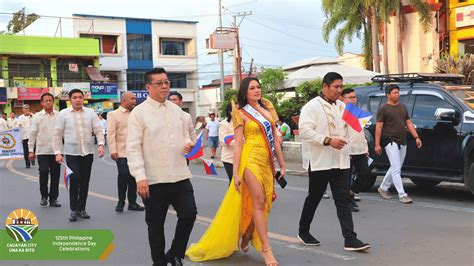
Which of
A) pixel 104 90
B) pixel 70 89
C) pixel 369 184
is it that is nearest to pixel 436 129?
pixel 369 184

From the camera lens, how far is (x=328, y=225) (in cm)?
718


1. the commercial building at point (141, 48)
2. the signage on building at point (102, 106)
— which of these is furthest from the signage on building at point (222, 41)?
the signage on building at point (102, 106)

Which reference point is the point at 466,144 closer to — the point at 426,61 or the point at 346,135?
the point at 346,135

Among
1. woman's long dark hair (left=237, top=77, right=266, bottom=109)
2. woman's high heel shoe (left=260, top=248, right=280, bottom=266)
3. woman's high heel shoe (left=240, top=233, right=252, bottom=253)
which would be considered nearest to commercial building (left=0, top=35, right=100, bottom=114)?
woman's high heel shoe (left=240, top=233, right=252, bottom=253)

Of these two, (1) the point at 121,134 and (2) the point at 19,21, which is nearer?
(1) the point at 121,134

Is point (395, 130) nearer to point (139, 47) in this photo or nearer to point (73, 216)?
point (73, 216)

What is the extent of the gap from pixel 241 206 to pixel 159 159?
40.7 inches

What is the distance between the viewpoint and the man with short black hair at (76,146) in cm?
804

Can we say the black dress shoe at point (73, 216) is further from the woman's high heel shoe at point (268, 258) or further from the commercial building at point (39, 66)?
the commercial building at point (39, 66)

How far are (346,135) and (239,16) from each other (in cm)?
4360

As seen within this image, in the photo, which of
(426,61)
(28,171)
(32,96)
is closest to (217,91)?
(32,96)

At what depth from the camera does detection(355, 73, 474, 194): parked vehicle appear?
8.62 meters

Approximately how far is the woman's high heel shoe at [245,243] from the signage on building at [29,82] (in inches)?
1660

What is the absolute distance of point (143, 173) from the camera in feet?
15.9
